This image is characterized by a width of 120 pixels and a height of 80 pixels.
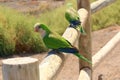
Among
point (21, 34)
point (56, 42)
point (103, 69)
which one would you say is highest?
point (56, 42)

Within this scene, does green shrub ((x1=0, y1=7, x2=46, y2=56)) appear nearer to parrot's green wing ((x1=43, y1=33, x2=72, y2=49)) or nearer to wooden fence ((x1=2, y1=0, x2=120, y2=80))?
wooden fence ((x1=2, y1=0, x2=120, y2=80))

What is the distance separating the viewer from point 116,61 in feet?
17.0

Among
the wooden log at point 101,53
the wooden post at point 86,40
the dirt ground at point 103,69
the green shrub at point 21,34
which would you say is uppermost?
the wooden post at point 86,40

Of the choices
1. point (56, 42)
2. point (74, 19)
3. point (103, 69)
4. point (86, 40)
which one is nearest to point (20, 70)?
point (56, 42)

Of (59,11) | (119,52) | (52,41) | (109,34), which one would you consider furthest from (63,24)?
(52,41)

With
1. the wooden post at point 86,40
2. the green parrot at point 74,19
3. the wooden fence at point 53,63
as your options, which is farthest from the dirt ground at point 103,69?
the green parrot at point 74,19

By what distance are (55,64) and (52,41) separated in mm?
247

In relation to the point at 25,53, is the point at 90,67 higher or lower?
higher

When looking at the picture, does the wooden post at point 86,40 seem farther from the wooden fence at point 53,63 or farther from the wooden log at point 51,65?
the wooden log at point 51,65

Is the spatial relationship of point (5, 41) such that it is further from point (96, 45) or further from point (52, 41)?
point (52, 41)

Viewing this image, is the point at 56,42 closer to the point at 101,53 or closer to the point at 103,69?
the point at 101,53

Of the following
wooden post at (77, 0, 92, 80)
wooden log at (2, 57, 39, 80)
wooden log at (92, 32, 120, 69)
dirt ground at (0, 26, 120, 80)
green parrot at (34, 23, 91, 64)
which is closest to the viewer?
wooden log at (2, 57, 39, 80)

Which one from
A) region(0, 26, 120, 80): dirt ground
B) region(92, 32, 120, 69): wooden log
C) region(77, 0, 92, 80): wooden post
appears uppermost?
region(77, 0, 92, 80): wooden post

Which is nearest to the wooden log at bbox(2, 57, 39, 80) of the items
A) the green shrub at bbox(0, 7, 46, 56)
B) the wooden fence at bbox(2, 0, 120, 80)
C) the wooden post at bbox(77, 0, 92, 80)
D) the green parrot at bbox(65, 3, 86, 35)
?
the wooden fence at bbox(2, 0, 120, 80)
